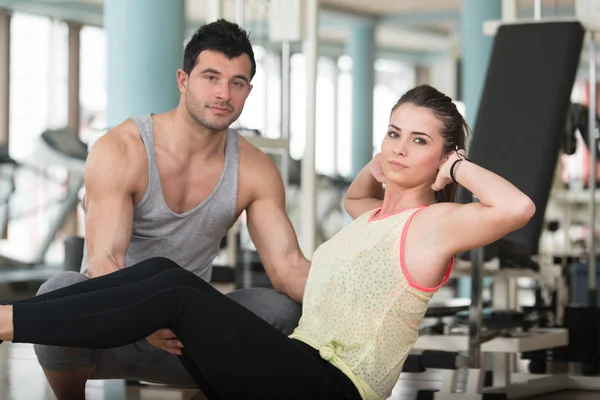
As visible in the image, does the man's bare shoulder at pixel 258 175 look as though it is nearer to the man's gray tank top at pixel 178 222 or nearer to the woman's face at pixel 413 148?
the man's gray tank top at pixel 178 222

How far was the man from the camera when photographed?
7.00 ft

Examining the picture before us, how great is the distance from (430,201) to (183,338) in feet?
1.64

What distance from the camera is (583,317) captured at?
3627mm

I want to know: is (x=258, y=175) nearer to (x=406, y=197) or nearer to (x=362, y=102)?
(x=406, y=197)

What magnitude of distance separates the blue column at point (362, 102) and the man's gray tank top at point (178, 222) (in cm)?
889

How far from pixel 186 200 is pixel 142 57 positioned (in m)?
2.24

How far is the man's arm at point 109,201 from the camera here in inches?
82.8

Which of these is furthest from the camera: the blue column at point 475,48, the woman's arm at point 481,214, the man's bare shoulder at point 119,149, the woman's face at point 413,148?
the blue column at point 475,48

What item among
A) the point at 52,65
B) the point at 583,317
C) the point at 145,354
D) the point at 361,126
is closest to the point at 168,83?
the point at 583,317

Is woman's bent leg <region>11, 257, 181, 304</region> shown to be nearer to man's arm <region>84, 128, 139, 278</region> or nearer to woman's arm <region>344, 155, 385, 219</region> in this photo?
man's arm <region>84, 128, 139, 278</region>

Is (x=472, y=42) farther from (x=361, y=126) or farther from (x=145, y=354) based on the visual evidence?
(x=145, y=354)

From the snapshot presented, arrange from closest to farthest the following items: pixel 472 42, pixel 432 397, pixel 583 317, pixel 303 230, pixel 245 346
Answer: pixel 245 346
pixel 432 397
pixel 583 317
pixel 303 230
pixel 472 42

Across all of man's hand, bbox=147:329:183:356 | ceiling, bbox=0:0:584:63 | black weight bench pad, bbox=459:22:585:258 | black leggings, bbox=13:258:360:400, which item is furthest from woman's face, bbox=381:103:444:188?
ceiling, bbox=0:0:584:63

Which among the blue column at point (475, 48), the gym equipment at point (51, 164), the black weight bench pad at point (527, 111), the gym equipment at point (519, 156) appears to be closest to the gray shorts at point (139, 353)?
the gym equipment at point (519, 156)
